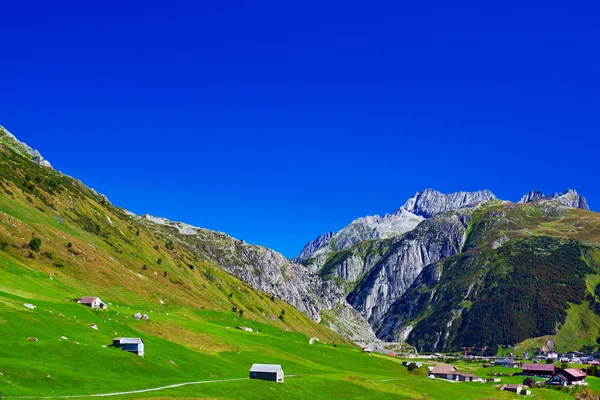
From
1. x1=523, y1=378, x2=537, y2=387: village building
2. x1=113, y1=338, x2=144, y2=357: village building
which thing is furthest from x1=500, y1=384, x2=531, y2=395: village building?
x1=113, y1=338, x2=144, y2=357: village building

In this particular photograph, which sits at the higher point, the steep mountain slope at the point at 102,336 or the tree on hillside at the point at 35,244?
the tree on hillside at the point at 35,244

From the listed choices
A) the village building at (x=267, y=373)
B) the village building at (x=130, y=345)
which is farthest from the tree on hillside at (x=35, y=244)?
the village building at (x=267, y=373)

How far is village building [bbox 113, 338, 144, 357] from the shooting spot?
3885 inches

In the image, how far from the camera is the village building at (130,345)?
9869cm

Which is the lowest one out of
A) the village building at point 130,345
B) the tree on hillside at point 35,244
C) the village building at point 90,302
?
the village building at point 130,345

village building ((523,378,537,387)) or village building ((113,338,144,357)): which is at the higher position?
village building ((523,378,537,387))

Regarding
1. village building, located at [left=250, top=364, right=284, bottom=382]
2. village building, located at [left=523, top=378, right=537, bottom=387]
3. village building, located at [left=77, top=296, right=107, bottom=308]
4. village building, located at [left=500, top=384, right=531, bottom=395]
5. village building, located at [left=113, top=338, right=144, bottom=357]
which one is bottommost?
village building, located at [left=250, top=364, right=284, bottom=382]

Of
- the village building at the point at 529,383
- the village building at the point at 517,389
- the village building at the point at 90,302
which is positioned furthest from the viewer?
the village building at the point at 529,383

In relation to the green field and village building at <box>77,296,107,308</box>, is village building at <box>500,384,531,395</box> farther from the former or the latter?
village building at <box>77,296,107,308</box>

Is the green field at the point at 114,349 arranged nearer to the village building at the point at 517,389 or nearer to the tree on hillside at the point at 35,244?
the tree on hillside at the point at 35,244

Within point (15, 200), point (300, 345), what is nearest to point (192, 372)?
point (300, 345)

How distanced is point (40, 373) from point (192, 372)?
35.9 metres

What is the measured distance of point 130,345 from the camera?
98750 mm

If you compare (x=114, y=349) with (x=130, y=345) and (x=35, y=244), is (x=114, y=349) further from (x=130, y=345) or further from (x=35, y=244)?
(x=35, y=244)
